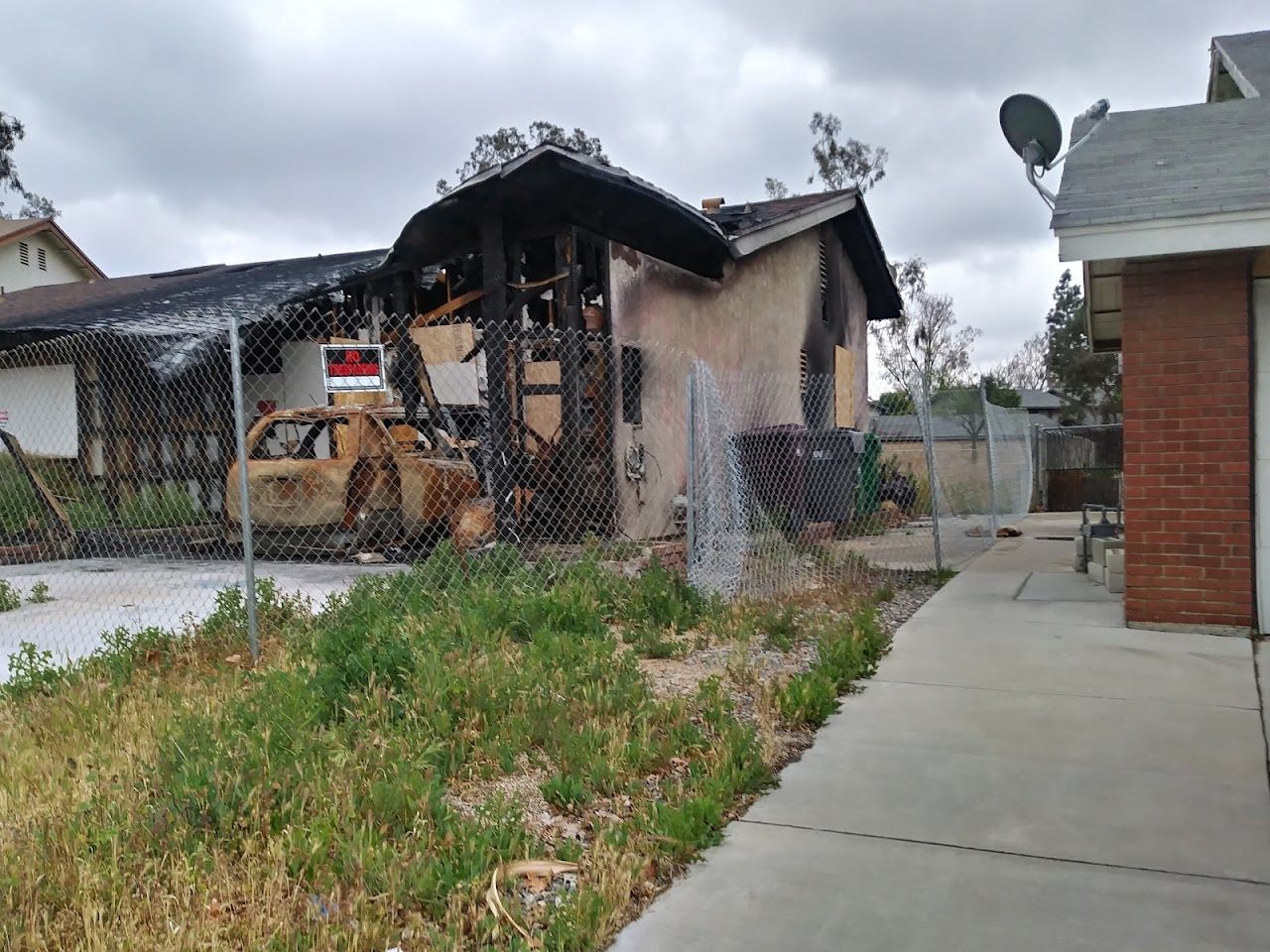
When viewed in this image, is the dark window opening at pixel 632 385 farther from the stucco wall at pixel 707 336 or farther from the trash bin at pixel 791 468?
the trash bin at pixel 791 468

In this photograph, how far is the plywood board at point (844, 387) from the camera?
17.3 metres

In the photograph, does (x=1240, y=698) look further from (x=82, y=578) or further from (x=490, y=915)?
(x=82, y=578)

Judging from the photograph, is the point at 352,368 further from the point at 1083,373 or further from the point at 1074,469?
the point at 1083,373

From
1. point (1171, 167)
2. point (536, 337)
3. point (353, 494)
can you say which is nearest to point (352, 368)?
point (353, 494)

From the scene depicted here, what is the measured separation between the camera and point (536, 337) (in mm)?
10680

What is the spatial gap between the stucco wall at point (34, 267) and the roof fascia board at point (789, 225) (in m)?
25.4

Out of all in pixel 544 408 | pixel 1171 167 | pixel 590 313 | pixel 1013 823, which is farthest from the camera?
pixel 590 313

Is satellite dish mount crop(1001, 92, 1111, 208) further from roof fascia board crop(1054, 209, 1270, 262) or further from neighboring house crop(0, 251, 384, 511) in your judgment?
neighboring house crop(0, 251, 384, 511)

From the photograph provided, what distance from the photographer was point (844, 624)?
245 inches

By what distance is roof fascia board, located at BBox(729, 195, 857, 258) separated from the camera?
12.3 meters

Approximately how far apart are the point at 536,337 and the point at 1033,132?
5309 millimetres

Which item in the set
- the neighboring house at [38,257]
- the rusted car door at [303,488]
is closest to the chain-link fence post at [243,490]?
the rusted car door at [303,488]

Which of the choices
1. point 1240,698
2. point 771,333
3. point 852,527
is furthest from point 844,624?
point 771,333

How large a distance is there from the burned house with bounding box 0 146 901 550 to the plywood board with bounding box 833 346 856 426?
527mm
